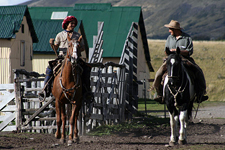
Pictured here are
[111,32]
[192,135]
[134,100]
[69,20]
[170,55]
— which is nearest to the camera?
[170,55]

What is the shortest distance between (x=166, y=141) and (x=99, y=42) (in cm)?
706

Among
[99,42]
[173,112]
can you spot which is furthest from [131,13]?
[173,112]

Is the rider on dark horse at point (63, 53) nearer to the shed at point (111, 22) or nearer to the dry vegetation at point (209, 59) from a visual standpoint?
the shed at point (111, 22)

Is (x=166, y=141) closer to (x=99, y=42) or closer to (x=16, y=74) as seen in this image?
(x=16, y=74)

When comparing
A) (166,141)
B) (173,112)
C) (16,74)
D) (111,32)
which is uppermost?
(111,32)

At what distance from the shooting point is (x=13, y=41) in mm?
28484

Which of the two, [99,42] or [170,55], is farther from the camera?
[99,42]

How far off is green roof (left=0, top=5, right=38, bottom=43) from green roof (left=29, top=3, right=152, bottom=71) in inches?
309

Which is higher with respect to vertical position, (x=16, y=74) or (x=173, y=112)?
(x=16, y=74)

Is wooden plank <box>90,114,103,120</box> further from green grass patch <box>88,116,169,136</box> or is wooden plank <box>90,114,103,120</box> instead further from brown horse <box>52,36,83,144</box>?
brown horse <box>52,36,83,144</box>

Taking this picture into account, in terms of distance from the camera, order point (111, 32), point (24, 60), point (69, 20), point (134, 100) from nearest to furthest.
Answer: point (69, 20) → point (134, 100) → point (24, 60) → point (111, 32)

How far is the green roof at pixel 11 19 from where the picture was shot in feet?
91.1

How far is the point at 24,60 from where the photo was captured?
30.2 meters

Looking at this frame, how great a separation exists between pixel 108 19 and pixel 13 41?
11.6 meters
